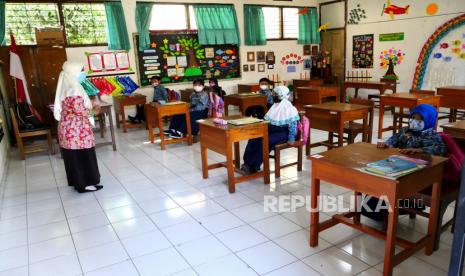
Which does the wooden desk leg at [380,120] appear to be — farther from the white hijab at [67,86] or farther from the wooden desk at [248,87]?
the white hijab at [67,86]

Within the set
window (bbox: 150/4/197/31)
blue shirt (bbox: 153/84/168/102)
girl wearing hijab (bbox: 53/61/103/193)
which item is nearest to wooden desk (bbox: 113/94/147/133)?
blue shirt (bbox: 153/84/168/102)

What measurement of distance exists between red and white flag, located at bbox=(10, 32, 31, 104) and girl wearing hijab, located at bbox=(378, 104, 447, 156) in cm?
623

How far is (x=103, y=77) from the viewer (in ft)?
25.7

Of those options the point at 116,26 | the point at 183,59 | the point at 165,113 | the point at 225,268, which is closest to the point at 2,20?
the point at 116,26

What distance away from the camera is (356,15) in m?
9.34

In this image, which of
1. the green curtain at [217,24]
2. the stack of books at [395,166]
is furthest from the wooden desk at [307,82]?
the stack of books at [395,166]

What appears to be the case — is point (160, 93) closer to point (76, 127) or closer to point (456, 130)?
point (76, 127)

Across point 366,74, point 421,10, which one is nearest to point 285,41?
point 366,74

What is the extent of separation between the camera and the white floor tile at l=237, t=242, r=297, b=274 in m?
2.41

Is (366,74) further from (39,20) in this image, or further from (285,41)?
(39,20)

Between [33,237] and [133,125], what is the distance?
15.9 feet

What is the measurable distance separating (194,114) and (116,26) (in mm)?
3138

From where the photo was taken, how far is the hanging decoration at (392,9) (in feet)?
26.8

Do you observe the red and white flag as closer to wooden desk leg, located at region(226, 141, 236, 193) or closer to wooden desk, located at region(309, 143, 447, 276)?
wooden desk leg, located at region(226, 141, 236, 193)
